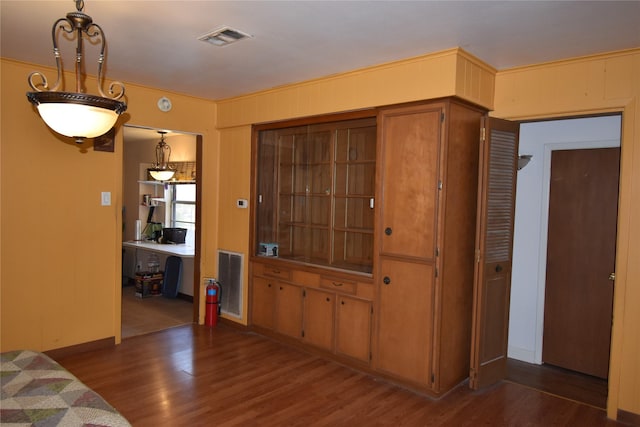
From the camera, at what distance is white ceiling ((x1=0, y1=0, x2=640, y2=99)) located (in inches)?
99.3

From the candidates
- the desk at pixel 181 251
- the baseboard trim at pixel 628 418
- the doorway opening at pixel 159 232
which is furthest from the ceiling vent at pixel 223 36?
the baseboard trim at pixel 628 418

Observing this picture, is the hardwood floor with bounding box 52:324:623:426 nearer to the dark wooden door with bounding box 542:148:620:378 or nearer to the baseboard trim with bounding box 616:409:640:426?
the baseboard trim with bounding box 616:409:640:426

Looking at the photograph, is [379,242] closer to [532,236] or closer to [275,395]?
[275,395]

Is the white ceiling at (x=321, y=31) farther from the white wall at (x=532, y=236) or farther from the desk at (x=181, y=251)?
the desk at (x=181, y=251)

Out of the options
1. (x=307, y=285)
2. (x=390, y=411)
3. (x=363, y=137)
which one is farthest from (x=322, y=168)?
(x=390, y=411)

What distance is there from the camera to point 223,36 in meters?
3.00

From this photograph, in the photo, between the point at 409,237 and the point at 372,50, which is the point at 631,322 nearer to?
the point at 409,237

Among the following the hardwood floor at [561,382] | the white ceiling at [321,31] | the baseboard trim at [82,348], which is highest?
the white ceiling at [321,31]

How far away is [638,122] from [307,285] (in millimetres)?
2986

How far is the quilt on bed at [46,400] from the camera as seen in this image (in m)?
1.79

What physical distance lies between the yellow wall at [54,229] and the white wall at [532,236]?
12.6ft

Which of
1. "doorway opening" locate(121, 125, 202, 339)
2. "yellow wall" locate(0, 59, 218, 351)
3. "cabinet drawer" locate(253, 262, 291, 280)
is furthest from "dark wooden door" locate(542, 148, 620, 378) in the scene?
"yellow wall" locate(0, 59, 218, 351)

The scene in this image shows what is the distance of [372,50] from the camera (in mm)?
3242

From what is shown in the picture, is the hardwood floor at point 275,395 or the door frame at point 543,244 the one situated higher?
the door frame at point 543,244
